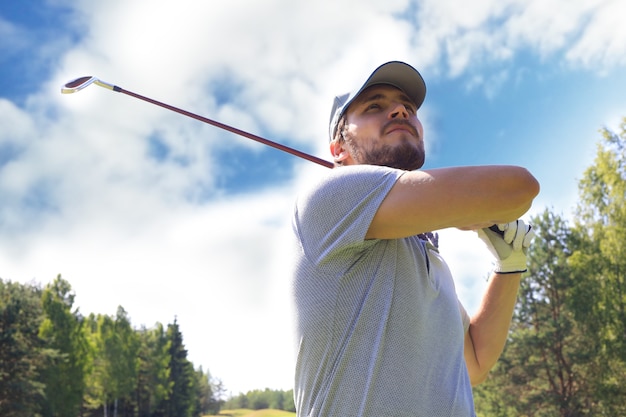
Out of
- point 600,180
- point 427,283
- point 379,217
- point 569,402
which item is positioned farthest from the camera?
point 569,402

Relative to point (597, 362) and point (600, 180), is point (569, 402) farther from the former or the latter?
point (600, 180)

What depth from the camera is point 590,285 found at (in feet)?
75.4

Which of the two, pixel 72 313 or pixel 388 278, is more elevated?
pixel 72 313

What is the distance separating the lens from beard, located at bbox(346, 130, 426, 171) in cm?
248

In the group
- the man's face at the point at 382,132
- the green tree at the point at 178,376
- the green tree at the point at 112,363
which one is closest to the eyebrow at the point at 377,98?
the man's face at the point at 382,132

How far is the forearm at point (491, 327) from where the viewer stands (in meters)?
2.85

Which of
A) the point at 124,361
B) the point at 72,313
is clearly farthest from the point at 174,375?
the point at 72,313

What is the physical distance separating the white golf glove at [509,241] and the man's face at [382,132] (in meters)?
0.52

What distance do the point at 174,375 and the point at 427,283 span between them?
231ft

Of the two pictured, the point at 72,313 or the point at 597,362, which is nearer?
the point at 597,362

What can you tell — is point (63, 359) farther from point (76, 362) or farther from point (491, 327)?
point (491, 327)

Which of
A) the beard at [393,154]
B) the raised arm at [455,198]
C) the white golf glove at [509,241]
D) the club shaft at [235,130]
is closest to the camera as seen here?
the raised arm at [455,198]

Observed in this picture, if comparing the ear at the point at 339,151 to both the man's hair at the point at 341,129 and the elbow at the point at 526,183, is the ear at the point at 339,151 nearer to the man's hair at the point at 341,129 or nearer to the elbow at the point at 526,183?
the man's hair at the point at 341,129

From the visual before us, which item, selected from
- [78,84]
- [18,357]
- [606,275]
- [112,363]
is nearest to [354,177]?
[78,84]
